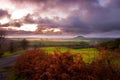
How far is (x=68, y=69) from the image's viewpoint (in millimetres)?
7508

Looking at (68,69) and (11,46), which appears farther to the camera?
(11,46)

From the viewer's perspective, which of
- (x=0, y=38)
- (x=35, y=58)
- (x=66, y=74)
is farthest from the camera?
(x=0, y=38)

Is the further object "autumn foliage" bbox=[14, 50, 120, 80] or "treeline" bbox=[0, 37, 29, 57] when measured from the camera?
"treeline" bbox=[0, 37, 29, 57]

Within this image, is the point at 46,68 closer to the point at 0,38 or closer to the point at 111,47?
the point at 111,47

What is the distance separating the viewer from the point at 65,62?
7828 mm

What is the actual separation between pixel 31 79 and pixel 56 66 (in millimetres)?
952

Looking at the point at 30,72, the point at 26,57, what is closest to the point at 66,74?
the point at 30,72

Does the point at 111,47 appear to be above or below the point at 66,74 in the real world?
above

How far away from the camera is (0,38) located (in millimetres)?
87188

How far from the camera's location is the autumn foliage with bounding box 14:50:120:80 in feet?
24.0

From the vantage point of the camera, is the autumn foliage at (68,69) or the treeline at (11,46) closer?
the autumn foliage at (68,69)

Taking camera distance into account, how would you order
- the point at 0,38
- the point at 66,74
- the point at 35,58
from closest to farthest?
1. the point at 66,74
2. the point at 35,58
3. the point at 0,38

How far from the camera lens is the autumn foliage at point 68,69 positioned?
731cm

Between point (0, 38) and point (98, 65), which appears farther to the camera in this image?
point (0, 38)
